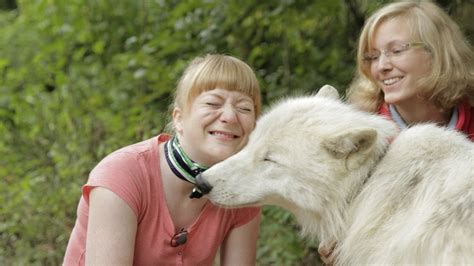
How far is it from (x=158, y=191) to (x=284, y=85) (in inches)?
111

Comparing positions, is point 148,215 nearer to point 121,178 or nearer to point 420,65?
point 121,178

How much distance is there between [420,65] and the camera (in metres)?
3.72

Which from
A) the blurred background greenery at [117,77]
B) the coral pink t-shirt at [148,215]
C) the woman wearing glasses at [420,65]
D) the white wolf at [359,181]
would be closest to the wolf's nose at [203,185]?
the white wolf at [359,181]

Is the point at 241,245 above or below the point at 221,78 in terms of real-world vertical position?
below

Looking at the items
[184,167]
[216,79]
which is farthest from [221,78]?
[184,167]

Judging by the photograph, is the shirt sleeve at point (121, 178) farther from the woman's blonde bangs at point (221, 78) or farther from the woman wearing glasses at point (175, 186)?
the woman's blonde bangs at point (221, 78)

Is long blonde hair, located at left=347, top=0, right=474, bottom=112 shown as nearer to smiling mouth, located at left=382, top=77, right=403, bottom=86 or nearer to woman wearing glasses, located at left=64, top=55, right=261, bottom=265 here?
smiling mouth, located at left=382, top=77, right=403, bottom=86

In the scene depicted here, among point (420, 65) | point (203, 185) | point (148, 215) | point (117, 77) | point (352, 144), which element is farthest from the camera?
point (117, 77)

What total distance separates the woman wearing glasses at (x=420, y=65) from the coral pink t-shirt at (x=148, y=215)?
1178 mm

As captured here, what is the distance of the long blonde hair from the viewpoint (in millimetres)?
3721

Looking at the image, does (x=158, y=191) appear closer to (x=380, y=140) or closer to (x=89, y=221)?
(x=89, y=221)

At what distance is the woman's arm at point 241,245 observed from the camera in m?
3.59

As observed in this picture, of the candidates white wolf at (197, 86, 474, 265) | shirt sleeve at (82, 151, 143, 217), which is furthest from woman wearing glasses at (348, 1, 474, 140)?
shirt sleeve at (82, 151, 143, 217)

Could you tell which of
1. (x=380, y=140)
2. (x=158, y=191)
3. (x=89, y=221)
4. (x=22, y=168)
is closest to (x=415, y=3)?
(x=380, y=140)
